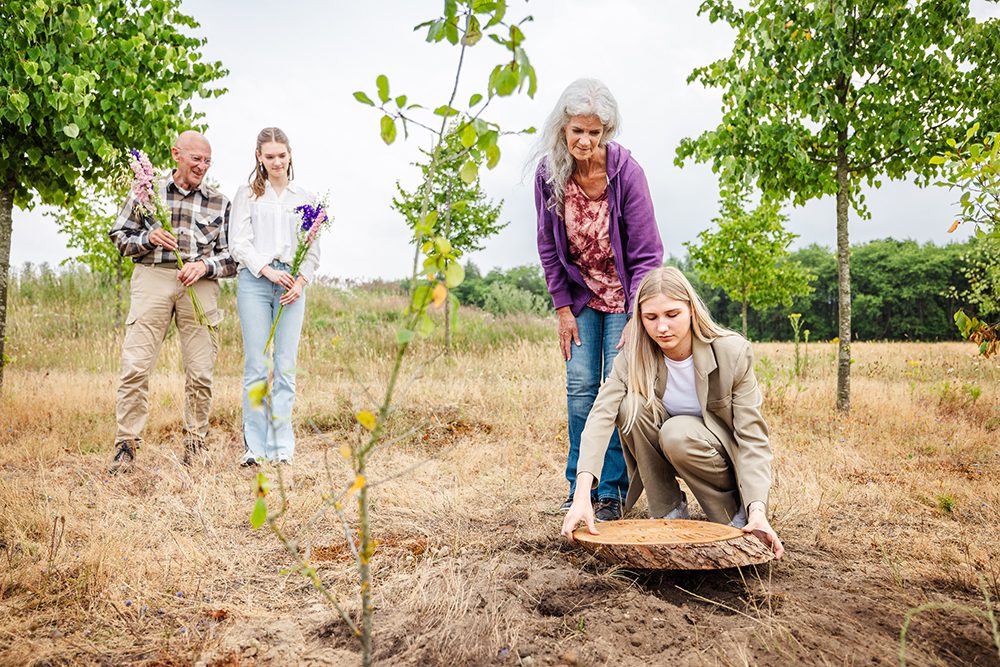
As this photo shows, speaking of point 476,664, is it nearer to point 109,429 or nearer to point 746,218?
point 109,429

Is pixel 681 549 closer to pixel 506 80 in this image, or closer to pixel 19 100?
pixel 506 80

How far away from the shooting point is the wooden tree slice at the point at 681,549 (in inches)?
83.0

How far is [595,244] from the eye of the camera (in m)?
3.18

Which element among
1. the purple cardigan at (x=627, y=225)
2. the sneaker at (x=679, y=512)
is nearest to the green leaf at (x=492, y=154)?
the purple cardigan at (x=627, y=225)

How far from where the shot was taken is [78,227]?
39.0 ft

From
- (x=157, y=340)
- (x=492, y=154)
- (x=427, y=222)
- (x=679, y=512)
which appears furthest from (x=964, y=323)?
(x=157, y=340)

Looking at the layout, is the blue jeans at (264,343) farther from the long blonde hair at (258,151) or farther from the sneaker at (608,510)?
the sneaker at (608,510)

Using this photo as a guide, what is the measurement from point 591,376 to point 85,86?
416cm

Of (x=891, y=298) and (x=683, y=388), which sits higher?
(x=891, y=298)

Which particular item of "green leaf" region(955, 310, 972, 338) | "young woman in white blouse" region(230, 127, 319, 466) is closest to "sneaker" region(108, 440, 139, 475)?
"young woman in white blouse" region(230, 127, 319, 466)

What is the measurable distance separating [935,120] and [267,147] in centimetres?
531

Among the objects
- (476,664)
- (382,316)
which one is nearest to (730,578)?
(476,664)

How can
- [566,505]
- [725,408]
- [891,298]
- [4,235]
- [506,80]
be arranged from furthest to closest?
[891,298], [4,235], [566,505], [725,408], [506,80]

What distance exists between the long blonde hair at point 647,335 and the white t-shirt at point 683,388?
64 millimetres
